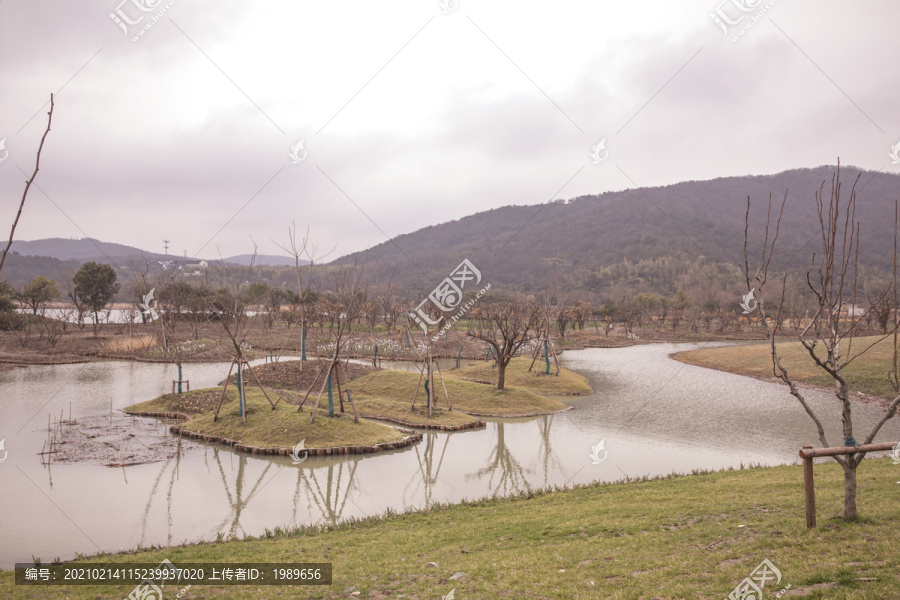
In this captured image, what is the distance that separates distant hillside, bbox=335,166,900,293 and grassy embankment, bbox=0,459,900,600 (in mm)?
92711

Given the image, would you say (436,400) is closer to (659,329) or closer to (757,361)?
(757,361)

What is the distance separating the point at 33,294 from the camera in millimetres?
56656

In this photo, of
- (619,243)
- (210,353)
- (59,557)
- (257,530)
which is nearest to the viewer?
(59,557)

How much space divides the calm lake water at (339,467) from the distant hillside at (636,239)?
80131 mm

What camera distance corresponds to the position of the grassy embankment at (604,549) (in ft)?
19.2

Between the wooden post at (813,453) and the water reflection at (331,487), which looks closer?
the wooden post at (813,453)

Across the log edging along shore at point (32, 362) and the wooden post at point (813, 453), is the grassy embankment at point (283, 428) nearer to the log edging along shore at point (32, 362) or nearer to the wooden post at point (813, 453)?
the wooden post at point (813, 453)

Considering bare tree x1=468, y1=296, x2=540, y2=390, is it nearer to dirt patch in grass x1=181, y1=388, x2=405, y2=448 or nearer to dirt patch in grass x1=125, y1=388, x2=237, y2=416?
dirt patch in grass x1=181, y1=388, x2=405, y2=448

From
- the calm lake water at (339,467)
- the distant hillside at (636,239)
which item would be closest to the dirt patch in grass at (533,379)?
the calm lake water at (339,467)

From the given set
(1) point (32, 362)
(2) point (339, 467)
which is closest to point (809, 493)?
(2) point (339, 467)

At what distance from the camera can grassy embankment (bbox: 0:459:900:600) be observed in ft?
19.2

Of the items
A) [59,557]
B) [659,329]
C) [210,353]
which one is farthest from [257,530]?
[659,329]

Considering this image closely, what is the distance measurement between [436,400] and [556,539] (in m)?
15.5

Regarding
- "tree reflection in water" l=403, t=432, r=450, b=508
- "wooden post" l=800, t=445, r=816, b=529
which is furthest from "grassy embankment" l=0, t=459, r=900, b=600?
"tree reflection in water" l=403, t=432, r=450, b=508
